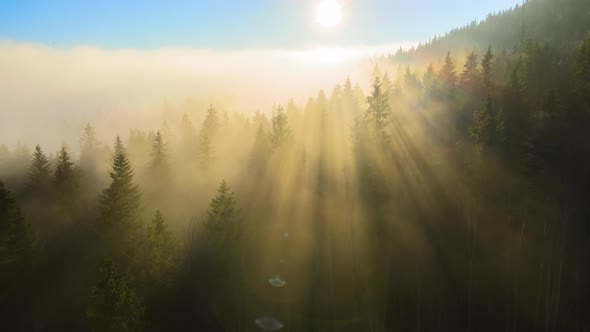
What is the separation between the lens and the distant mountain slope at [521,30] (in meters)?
92.4

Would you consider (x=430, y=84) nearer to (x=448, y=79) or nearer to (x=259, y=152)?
(x=448, y=79)

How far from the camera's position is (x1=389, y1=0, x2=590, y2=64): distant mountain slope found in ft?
303

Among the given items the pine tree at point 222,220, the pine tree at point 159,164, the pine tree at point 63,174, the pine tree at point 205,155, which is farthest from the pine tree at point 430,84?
the pine tree at point 63,174

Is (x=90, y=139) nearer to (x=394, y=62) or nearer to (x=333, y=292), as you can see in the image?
(x=333, y=292)

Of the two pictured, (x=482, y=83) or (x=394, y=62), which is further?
(x=394, y=62)

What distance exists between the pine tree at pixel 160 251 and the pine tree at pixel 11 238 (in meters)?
11.7

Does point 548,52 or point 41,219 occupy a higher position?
point 548,52

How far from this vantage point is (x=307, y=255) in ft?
148

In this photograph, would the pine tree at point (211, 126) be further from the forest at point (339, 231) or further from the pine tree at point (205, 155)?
the pine tree at point (205, 155)

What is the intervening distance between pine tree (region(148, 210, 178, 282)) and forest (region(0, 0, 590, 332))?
0.58 ft

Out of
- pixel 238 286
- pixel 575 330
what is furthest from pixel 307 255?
pixel 575 330

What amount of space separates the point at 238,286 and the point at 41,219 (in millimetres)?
Answer: 28165

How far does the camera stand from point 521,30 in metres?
102

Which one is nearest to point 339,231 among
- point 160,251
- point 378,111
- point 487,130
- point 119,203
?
point 378,111
